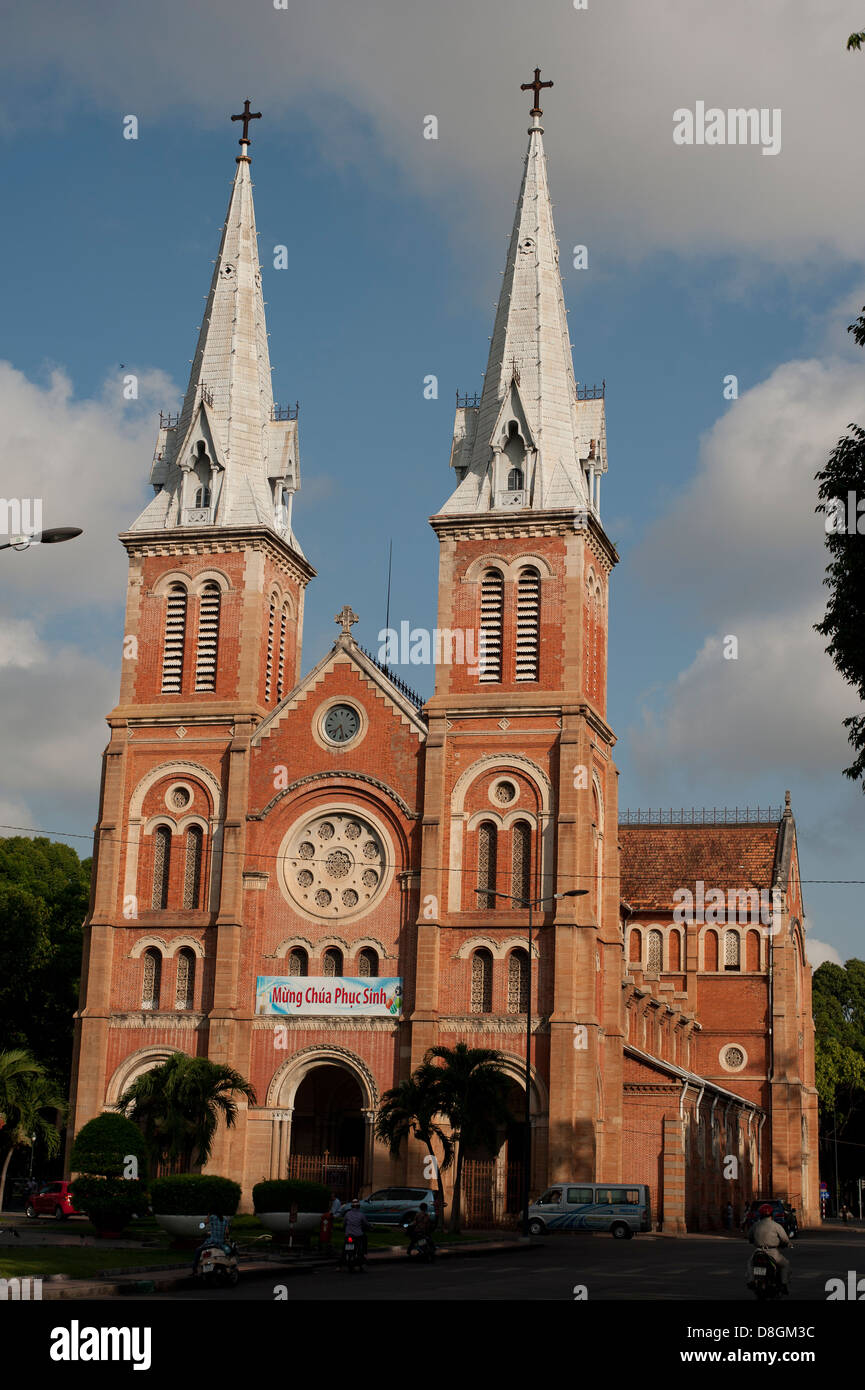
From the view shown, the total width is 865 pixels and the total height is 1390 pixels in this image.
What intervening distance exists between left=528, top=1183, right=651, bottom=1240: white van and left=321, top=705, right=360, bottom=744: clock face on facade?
689 inches

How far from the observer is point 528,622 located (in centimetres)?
6053

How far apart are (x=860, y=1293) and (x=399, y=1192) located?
76.2ft

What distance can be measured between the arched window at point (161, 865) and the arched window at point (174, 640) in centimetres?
533

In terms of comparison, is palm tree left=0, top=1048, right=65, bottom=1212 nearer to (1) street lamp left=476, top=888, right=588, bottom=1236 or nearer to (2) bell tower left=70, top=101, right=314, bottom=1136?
(2) bell tower left=70, top=101, right=314, bottom=1136

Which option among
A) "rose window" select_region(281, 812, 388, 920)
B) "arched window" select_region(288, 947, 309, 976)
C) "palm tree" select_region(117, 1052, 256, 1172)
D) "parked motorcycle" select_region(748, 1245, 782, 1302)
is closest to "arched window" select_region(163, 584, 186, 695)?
"rose window" select_region(281, 812, 388, 920)

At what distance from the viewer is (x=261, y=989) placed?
58531 mm

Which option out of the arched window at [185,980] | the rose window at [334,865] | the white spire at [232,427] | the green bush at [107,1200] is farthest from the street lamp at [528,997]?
the white spire at [232,427]

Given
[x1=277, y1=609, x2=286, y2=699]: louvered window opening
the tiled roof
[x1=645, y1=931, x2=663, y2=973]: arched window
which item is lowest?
[x1=645, y1=931, x2=663, y2=973]: arched window

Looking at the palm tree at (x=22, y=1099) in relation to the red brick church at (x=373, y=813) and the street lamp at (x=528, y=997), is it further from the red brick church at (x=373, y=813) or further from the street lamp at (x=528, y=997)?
the street lamp at (x=528, y=997)

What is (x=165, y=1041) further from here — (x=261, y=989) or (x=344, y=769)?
(x=344, y=769)

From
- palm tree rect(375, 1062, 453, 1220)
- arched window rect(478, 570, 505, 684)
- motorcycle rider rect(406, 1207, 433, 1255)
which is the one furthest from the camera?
A: arched window rect(478, 570, 505, 684)

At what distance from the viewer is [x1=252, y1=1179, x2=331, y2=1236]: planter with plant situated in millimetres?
40188
